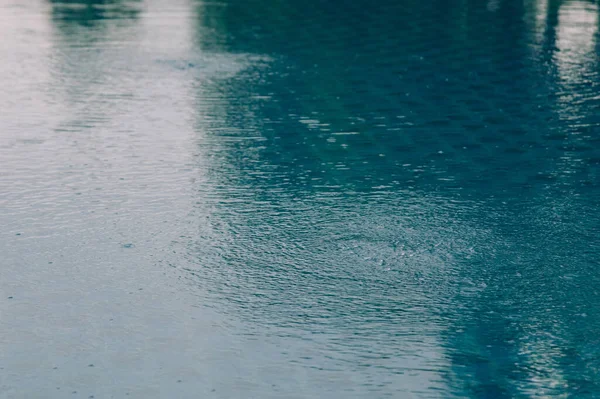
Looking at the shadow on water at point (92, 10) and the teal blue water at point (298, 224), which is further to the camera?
the shadow on water at point (92, 10)

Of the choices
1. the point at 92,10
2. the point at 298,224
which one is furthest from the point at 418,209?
the point at 92,10

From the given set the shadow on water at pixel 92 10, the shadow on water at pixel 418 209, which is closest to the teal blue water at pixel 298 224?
the shadow on water at pixel 418 209

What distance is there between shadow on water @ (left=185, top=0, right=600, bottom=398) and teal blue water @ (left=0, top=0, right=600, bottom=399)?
2 cm

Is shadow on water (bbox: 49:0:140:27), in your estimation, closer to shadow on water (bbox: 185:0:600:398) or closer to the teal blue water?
the teal blue water

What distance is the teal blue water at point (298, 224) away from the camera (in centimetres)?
383

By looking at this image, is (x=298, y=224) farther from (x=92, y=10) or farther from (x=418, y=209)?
(x=92, y=10)

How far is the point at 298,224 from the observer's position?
546 cm

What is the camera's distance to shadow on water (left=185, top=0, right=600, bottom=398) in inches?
159

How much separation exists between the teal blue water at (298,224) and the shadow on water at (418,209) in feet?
0.06

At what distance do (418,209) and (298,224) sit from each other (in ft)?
2.59

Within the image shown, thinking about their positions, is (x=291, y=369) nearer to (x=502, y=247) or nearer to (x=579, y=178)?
(x=502, y=247)

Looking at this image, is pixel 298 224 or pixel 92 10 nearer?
pixel 298 224

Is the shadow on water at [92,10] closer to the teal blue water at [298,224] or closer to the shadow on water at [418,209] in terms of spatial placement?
the teal blue water at [298,224]

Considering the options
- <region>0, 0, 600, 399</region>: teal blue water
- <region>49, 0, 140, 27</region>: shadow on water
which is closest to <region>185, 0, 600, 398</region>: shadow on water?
<region>0, 0, 600, 399</region>: teal blue water
